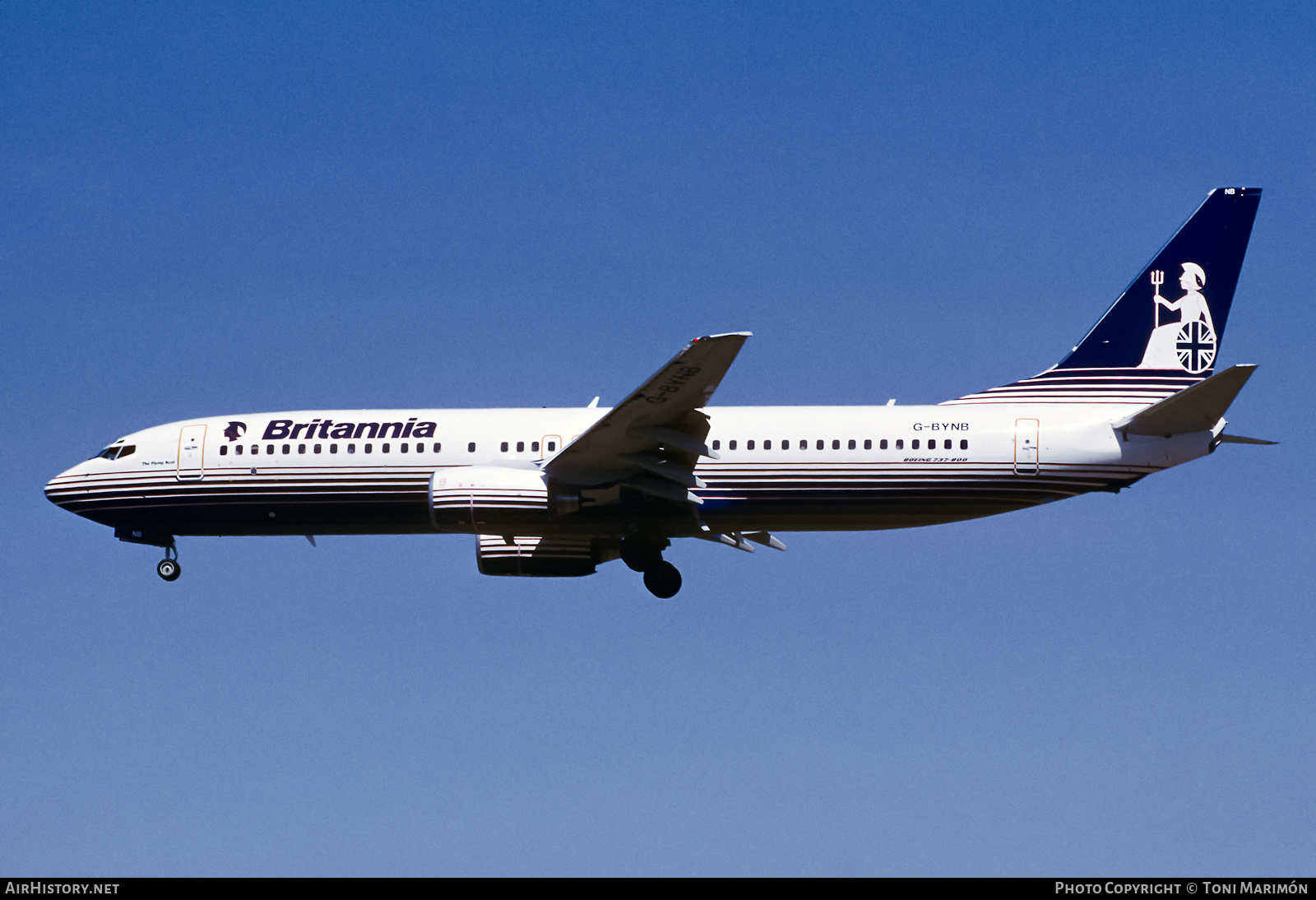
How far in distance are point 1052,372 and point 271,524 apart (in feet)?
52.0

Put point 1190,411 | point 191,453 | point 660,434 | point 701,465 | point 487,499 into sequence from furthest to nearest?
point 191,453
point 701,465
point 487,499
point 660,434
point 1190,411

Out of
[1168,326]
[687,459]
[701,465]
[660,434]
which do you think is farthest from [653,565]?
[1168,326]

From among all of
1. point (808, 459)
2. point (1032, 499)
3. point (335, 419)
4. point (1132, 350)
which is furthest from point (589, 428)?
point (1132, 350)

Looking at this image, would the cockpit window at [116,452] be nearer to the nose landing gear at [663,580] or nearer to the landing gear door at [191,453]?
the landing gear door at [191,453]

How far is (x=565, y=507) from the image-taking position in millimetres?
29859

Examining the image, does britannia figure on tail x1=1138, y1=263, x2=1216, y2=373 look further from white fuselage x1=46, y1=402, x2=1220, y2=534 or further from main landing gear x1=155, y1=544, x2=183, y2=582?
main landing gear x1=155, y1=544, x2=183, y2=582

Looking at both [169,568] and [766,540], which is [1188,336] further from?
[169,568]

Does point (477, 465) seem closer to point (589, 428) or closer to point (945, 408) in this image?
point (589, 428)

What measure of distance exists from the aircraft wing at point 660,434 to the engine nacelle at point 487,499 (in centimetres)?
60

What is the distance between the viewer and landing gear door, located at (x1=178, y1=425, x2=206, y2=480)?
32.1 m

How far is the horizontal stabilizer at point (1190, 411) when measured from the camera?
88.8 ft

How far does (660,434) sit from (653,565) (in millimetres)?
3659

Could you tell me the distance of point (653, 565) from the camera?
3134 centimetres
